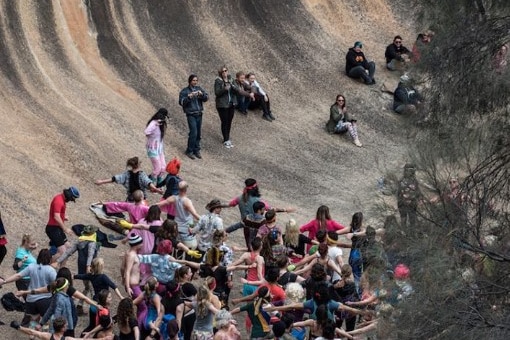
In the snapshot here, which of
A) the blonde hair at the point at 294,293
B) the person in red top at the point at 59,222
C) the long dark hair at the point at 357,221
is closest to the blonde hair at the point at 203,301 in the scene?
the blonde hair at the point at 294,293

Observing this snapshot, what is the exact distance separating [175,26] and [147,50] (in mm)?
1147

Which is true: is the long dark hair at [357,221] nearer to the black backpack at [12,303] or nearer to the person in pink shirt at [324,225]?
the person in pink shirt at [324,225]

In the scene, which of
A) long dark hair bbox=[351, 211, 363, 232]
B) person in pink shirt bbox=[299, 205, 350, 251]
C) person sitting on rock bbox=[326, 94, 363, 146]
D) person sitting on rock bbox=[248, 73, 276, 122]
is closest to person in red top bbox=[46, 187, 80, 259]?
person in pink shirt bbox=[299, 205, 350, 251]

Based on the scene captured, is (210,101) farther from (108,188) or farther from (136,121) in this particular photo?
(108,188)

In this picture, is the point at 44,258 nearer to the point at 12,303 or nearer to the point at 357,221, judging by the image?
the point at 12,303

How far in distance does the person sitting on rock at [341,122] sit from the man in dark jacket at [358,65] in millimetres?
2380

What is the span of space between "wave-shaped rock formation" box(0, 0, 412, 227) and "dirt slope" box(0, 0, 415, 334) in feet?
0.08

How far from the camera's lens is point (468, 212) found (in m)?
13.9

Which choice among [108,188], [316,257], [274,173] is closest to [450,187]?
[316,257]

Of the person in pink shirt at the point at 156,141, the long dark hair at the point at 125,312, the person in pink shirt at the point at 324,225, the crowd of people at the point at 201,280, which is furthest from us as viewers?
the person in pink shirt at the point at 156,141

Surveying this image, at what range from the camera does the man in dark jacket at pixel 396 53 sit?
28.8 m

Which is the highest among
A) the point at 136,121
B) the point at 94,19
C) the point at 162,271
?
the point at 94,19

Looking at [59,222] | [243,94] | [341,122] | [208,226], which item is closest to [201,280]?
[208,226]

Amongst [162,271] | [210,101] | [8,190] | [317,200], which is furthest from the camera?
[210,101]
